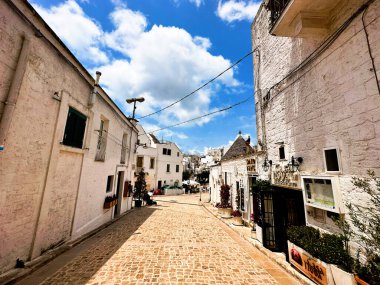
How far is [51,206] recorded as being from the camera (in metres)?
5.21

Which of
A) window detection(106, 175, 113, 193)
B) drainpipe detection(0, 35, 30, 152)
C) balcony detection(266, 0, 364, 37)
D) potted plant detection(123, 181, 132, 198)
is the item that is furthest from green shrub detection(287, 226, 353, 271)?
potted plant detection(123, 181, 132, 198)

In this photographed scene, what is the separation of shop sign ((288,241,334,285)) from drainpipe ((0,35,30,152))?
691 centimetres

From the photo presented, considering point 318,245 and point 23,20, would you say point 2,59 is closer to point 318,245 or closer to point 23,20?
point 23,20

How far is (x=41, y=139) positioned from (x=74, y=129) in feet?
5.27

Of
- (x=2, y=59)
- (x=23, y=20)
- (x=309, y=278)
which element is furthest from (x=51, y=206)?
(x=309, y=278)

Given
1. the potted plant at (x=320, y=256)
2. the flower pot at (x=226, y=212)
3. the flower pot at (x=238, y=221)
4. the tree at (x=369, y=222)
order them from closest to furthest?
1. the tree at (x=369, y=222)
2. the potted plant at (x=320, y=256)
3. the flower pot at (x=238, y=221)
4. the flower pot at (x=226, y=212)

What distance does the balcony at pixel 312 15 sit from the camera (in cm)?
424

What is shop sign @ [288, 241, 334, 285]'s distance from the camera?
3.70m

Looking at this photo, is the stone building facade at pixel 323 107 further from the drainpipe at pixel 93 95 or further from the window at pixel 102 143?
the window at pixel 102 143

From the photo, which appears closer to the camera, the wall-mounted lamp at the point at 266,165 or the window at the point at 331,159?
the window at the point at 331,159

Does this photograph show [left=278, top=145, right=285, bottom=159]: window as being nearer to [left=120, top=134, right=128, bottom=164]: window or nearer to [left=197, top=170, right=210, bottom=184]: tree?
[left=120, top=134, right=128, bottom=164]: window

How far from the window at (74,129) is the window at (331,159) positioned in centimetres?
760

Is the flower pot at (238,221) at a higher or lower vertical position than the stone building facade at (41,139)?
lower

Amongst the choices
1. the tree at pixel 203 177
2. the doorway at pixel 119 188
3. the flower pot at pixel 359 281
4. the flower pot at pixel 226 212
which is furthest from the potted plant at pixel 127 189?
the tree at pixel 203 177
